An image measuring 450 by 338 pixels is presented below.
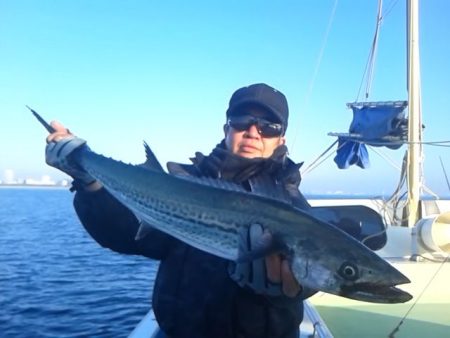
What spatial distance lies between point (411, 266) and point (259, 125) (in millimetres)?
5769

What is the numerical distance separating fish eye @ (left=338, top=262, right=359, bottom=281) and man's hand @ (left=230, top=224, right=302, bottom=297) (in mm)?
365

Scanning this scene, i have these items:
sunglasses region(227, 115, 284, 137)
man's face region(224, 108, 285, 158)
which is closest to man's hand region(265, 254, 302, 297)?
man's face region(224, 108, 285, 158)

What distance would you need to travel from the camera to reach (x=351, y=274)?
112 inches

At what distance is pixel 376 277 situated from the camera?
284 centimetres

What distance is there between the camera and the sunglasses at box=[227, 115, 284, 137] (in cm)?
401

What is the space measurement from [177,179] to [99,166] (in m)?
0.86

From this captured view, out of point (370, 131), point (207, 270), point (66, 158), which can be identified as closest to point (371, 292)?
point (207, 270)

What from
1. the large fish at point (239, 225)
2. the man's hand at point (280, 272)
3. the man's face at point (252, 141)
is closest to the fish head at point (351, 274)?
the large fish at point (239, 225)

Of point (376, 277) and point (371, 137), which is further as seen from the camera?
point (371, 137)

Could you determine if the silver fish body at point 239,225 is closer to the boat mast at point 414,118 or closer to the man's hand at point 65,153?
the man's hand at point 65,153

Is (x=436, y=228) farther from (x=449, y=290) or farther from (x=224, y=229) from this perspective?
(x=224, y=229)

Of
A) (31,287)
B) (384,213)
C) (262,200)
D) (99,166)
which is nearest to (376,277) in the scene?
(262,200)

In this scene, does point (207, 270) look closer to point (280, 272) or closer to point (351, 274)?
point (280, 272)

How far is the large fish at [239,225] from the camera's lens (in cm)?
284
